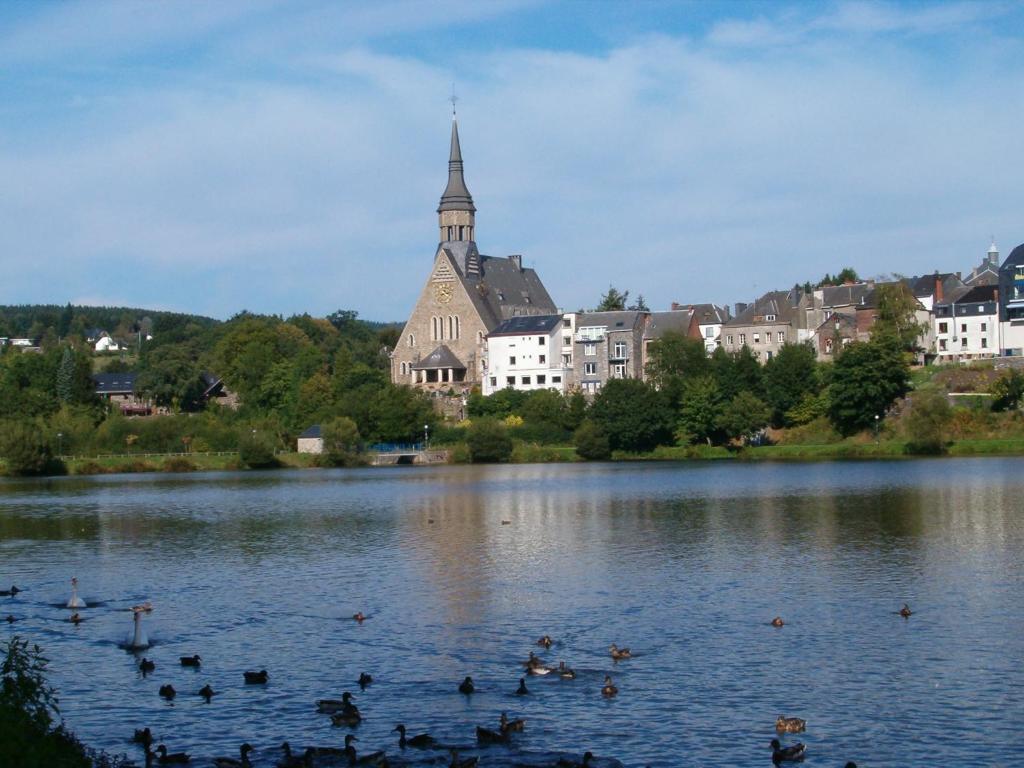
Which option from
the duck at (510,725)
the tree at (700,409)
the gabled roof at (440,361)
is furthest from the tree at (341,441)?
the duck at (510,725)

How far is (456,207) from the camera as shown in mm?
135250

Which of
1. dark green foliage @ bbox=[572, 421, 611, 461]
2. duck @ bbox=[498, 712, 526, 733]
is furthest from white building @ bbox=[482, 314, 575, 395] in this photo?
duck @ bbox=[498, 712, 526, 733]

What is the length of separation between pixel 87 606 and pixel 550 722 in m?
17.6

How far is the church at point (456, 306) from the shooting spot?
12750cm

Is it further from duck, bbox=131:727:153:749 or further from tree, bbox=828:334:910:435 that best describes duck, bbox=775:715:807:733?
tree, bbox=828:334:910:435

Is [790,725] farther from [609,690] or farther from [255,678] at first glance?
[255,678]

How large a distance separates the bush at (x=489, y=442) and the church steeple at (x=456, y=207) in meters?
34.9

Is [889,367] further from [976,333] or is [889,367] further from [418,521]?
[418,521]

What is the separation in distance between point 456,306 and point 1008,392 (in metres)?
57.3

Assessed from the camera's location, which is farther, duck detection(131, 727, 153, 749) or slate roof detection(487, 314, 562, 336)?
slate roof detection(487, 314, 562, 336)

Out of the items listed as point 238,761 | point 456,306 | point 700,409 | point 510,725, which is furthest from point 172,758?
point 456,306

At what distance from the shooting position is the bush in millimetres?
103562

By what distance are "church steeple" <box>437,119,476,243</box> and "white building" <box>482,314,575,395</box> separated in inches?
631

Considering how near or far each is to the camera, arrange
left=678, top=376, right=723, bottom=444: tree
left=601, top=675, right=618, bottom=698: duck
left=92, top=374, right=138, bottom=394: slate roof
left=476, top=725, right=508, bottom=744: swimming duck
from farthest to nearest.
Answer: left=92, top=374, right=138, bottom=394: slate roof → left=678, top=376, right=723, bottom=444: tree → left=601, top=675, right=618, bottom=698: duck → left=476, top=725, right=508, bottom=744: swimming duck
